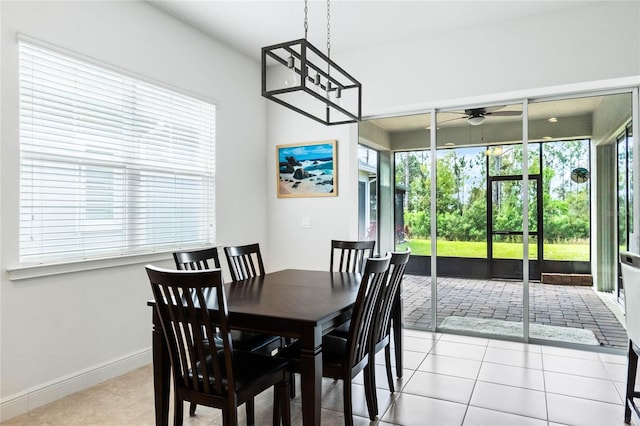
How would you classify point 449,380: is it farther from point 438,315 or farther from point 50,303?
point 50,303

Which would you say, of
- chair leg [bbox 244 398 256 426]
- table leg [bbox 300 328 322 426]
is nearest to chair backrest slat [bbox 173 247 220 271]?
chair leg [bbox 244 398 256 426]

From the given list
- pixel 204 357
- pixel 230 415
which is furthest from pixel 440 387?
pixel 204 357

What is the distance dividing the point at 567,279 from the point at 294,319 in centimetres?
306

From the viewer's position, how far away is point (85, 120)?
289 cm

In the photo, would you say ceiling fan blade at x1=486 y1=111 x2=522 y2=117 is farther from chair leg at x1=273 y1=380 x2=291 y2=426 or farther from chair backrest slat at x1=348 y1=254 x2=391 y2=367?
chair leg at x1=273 y1=380 x2=291 y2=426

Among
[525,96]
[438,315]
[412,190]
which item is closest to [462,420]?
[438,315]

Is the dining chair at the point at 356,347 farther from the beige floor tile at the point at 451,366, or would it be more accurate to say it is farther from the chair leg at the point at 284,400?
the beige floor tile at the point at 451,366

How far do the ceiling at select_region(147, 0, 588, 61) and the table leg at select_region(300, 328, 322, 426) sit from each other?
269cm

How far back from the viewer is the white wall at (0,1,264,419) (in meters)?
2.47

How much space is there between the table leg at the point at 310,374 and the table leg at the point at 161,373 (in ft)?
2.42

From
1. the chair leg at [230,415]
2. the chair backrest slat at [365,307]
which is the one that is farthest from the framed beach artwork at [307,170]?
the chair leg at [230,415]

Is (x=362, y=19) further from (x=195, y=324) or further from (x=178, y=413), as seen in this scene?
(x=178, y=413)

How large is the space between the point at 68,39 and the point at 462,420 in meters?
3.47

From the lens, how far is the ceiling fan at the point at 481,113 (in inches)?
155
